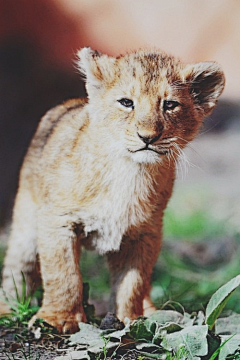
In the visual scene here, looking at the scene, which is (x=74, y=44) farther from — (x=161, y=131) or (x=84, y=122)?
(x=161, y=131)

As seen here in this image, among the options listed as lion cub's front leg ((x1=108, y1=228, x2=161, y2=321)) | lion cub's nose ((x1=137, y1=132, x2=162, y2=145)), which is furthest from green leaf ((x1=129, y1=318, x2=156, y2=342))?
lion cub's nose ((x1=137, y1=132, x2=162, y2=145))

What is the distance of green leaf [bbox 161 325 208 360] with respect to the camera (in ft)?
11.9

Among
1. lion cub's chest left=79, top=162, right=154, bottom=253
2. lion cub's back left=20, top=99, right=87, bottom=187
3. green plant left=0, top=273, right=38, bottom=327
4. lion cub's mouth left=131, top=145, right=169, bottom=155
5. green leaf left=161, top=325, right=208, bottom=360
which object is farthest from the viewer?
lion cub's back left=20, top=99, right=87, bottom=187

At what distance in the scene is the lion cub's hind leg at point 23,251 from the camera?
4.76 m

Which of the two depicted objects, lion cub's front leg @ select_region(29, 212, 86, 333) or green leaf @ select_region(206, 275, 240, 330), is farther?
lion cub's front leg @ select_region(29, 212, 86, 333)

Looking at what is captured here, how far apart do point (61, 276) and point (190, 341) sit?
35.4 inches

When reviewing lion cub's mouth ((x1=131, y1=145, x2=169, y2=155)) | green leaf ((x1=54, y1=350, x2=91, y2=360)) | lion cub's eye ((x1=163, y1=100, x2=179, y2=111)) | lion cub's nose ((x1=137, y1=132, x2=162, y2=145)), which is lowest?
green leaf ((x1=54, y1=350, x2=91, y2=360))

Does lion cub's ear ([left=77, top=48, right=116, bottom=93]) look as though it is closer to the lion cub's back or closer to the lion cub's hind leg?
the lion cub's back

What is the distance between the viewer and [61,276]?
4145mm

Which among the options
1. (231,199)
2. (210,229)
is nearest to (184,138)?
(210,229)

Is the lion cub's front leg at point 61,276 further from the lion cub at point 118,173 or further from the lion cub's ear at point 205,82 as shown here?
the lion cub's ear at point 205,82

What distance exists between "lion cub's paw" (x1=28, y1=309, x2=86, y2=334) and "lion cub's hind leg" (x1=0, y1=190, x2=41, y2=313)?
561mm

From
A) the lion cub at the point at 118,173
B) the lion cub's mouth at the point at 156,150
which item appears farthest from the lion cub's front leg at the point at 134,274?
the lion cub's mouth at the point at 156,150

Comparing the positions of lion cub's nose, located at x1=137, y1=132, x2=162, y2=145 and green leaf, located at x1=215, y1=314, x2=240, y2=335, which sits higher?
lion cub's nose, located at x1=137, y1=132, x2=162, y2=145
